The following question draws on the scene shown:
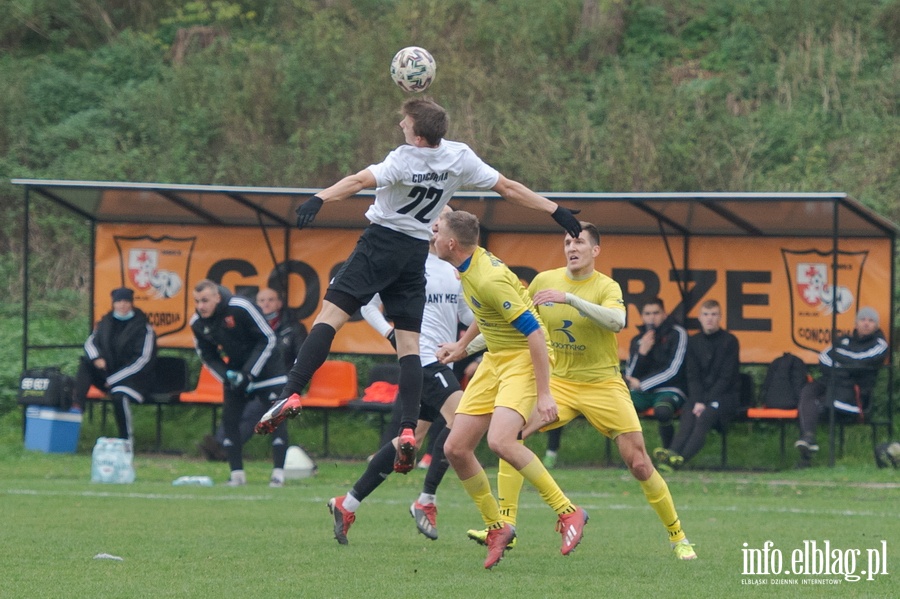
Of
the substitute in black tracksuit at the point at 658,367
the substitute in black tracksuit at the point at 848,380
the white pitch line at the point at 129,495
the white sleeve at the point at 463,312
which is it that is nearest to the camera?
the white sleeve at the point at 463,312

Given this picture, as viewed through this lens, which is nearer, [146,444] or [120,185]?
[120,185]

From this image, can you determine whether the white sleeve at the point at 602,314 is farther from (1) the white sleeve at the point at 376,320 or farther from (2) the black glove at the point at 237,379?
(2) the black glove at the point at 237,379

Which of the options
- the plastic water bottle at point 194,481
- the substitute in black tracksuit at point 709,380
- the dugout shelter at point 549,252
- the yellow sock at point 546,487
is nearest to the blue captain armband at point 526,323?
the yellow sock at point 546,487

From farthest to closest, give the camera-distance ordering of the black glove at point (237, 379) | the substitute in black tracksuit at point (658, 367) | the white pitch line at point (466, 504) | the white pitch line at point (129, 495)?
the substitute in black tracksuit at point (658, 367) → the black glove at point (237, 379) → the white pitch line at point (129, 495) → the white pitch line at point (466, 504)

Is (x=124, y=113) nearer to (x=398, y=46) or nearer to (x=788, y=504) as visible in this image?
(x=398, y=46)

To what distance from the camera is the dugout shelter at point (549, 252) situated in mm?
14906

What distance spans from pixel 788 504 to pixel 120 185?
7674 mm

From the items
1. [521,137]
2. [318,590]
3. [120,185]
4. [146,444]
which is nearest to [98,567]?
[318,590]

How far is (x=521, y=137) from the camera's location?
2061 centimetres

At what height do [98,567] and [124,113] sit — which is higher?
[124,113]

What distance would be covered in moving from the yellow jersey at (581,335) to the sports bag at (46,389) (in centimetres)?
817

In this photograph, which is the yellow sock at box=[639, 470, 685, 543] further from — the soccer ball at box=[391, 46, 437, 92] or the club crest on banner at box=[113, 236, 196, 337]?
the club crest on banner at box=[113, 236, 196, 337]

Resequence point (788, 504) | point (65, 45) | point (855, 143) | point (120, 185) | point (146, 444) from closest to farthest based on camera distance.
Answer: point (788, 504), point (120, 185), point (146, 444), point (855, 143), point (65, 45)

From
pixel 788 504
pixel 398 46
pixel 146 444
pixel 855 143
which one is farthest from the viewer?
pixel 398 46
